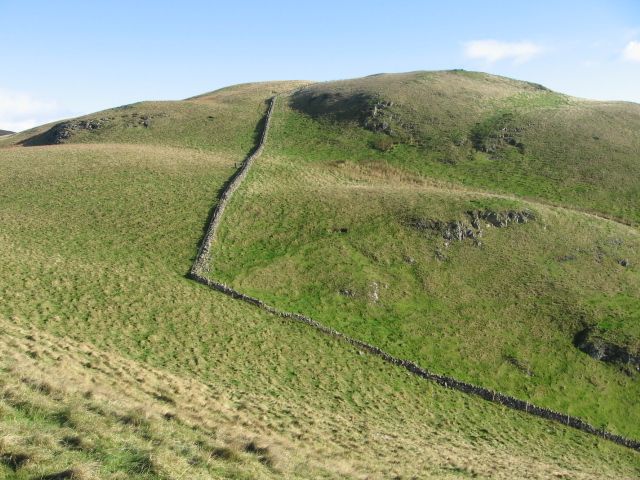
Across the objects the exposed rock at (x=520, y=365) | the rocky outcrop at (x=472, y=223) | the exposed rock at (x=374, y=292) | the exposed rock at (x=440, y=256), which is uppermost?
the rocky outcrop at (x=472, y=223)

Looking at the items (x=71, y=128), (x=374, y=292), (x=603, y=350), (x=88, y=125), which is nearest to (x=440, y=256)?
(x=374, y=292)

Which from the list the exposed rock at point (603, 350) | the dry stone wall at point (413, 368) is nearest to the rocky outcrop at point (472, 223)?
the exposed rock at point (603, 350)

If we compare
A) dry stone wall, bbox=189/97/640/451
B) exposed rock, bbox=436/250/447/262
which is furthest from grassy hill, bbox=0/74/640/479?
dry stone wall, bbox=189/97/640/451

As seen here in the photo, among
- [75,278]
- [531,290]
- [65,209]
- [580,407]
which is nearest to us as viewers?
[580,407]

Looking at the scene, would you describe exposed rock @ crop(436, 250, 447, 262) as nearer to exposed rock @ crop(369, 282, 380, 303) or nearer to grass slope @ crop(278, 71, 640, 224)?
exposed rock @ crop(369, 282, 380, 303)

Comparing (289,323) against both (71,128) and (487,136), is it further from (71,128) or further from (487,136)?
(71,128)

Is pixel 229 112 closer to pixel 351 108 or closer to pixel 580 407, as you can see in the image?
pixel 351 108

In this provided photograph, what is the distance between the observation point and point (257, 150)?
7356 centimetres

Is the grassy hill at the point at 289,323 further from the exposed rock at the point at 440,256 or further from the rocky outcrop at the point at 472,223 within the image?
the rocky outcrop at the point at 472,223

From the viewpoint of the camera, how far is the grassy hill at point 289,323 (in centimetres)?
1602

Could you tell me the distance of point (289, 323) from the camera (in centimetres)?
3762

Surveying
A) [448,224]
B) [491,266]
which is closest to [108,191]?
[448,224]

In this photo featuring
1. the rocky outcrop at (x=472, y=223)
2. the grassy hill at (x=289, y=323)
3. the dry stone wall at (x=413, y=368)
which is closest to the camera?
the grassy hill at (x=289, y=323)

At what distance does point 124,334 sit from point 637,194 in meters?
62.3
